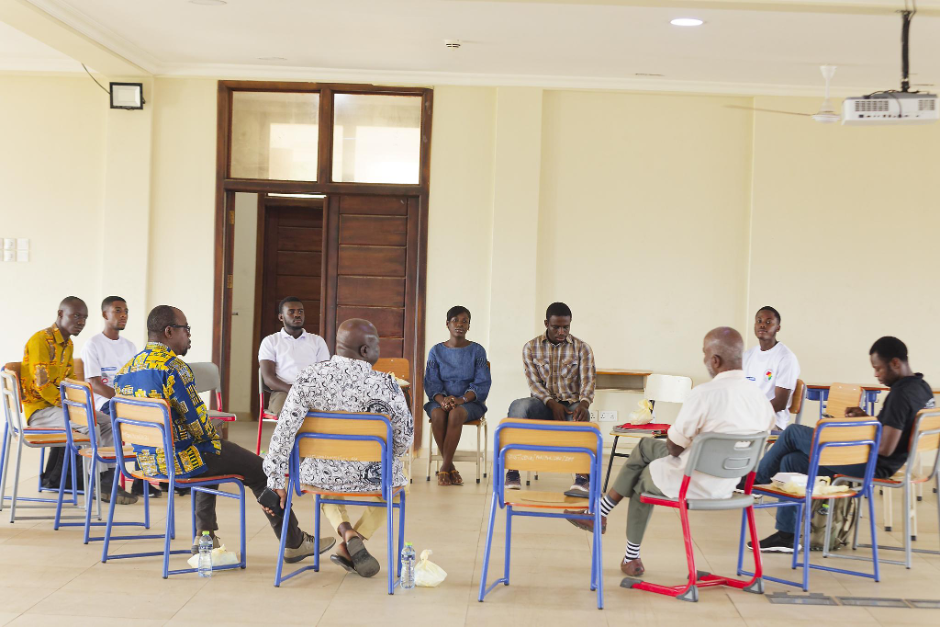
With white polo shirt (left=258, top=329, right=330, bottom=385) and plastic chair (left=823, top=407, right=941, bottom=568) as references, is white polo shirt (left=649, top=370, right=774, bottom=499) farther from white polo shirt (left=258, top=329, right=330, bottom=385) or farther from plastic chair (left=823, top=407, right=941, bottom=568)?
white polo shirt (left=258, top=329, right=330, bottom=385)

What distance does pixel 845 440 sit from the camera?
168 inches

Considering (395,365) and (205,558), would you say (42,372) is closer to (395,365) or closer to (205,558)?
(205,558)

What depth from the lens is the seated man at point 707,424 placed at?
403 centimetres

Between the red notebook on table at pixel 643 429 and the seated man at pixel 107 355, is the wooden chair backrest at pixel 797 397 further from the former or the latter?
the seated man at pixel 107 355

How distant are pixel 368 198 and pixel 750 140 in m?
3.46

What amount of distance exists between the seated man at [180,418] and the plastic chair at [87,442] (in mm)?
356

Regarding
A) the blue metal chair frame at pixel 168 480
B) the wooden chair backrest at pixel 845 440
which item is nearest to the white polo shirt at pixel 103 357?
the blue metal chair frame at pixel 168 480

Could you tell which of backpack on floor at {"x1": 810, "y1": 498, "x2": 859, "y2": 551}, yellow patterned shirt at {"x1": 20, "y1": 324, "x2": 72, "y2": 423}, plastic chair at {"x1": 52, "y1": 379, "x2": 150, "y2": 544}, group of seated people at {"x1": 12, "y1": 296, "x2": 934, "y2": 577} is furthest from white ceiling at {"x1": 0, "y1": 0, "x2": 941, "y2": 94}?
plastic chair at {"x1": 52, "y1": 379, "x2": 150, "y2": 544}

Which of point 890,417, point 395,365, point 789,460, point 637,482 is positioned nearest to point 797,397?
point 789,460

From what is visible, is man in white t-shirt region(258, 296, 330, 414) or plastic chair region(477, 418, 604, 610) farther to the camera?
man in white t-shirt region(258, 296, 330, 414)

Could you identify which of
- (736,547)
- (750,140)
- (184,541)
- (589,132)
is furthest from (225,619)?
(750,140)

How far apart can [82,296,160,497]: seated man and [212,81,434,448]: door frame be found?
225cm

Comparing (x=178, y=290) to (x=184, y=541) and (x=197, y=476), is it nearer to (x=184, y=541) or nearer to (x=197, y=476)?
(x=184, y=541)

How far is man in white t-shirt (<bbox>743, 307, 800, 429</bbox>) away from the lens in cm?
625
